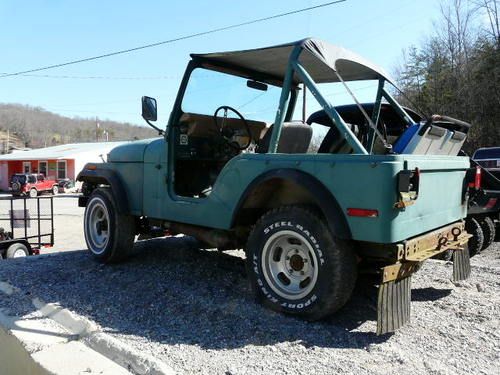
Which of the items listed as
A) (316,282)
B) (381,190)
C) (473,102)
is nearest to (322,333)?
(316,282)

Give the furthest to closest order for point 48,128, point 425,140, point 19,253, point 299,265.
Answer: point 48,128 → point 19,253 → point 425,140 → point 299,265

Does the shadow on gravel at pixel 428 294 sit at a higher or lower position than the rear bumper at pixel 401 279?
lower

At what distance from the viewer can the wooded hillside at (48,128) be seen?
97.1 meters

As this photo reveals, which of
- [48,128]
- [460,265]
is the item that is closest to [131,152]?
[460,265]

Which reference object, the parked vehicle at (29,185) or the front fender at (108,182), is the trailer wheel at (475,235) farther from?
the parked vehicle at (29,185)

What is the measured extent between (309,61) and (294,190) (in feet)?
4.98

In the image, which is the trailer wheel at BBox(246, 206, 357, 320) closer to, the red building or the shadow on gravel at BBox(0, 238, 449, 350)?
the shadow on gravel at BBox(0, 238, 449, 350)

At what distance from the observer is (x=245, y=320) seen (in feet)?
12.1

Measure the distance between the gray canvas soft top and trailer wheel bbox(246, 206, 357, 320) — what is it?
4.37 feet

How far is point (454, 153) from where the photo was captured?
4.64 m

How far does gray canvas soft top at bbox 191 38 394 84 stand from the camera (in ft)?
13.0

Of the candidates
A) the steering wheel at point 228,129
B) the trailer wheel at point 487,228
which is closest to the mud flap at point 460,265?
the steering wheel at point 228,129

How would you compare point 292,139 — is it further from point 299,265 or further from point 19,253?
point 19,253

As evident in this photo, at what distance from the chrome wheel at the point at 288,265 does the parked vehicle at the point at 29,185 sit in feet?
121
